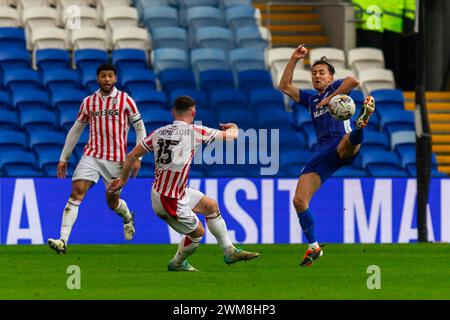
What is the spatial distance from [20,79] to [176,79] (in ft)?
7.96

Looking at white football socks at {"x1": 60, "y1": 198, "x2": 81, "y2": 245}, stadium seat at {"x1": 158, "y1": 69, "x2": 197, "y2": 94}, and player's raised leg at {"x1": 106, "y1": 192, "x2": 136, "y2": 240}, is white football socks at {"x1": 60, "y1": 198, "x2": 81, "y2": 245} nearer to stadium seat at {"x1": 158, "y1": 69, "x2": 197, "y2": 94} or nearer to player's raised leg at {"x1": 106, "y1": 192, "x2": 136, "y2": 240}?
player's raised leg at {"x1": 106, "y1": 192, "x2": 136, "y2": 240}

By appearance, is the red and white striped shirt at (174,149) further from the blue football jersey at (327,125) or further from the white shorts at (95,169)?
the white shorts at (95,169)

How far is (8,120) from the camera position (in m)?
20.7

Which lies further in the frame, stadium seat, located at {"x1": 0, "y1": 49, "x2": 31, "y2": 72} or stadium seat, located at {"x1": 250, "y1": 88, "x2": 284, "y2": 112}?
stadium seat, located at {"x1": 0, "y1": 49, "x2": 31, "y2": 72}

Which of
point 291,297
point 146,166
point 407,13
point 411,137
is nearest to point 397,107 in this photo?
point 411,137

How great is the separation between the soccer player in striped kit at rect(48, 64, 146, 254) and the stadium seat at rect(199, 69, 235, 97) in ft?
22.0

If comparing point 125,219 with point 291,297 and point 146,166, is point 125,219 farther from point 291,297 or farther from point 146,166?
point 291,297

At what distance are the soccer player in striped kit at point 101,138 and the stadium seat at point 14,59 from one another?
6.70 m

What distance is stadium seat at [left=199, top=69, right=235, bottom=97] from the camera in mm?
22344

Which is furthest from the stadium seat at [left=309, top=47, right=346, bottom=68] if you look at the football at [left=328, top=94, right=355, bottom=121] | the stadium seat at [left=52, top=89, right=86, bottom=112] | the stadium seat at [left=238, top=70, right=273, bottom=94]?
the football at [left=328, top=94, right=355, bottom=121]

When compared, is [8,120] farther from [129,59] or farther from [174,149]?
[174,149]

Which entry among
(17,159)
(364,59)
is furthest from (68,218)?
(364,59)

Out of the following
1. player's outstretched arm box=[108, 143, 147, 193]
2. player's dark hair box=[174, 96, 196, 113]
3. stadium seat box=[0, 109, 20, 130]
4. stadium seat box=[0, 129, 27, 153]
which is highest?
stadium seat box=[0, 109, 20, 130]

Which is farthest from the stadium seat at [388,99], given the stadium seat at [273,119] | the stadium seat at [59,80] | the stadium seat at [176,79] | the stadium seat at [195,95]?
the stadium seat at [59,80]
